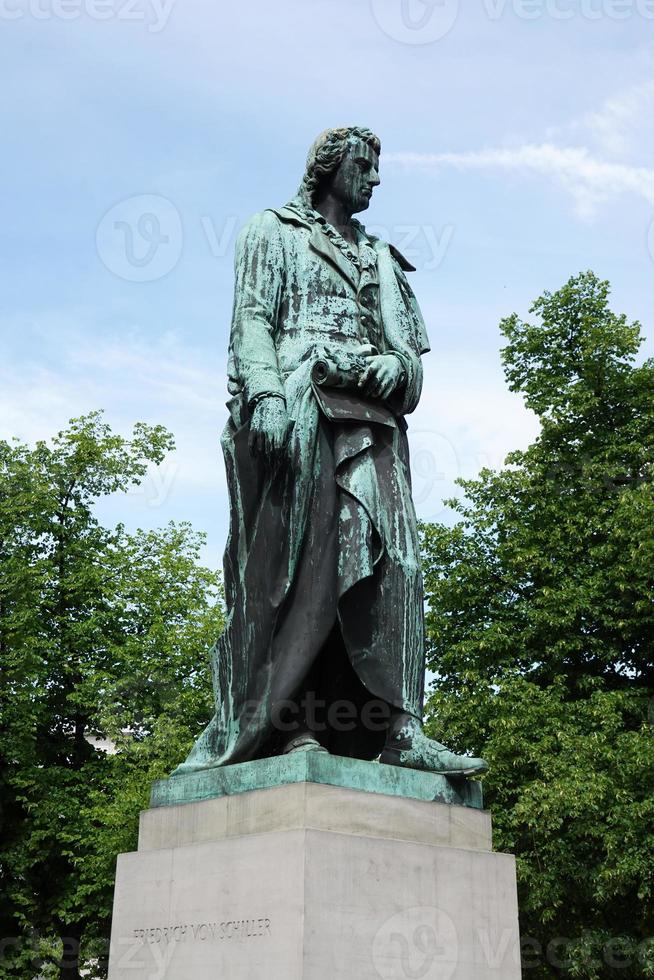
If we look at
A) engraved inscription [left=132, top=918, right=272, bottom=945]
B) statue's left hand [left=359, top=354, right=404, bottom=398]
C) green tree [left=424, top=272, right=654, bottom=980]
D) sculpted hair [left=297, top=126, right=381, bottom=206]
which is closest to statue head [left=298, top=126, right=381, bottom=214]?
sculpted hair [left=297, top=126, right=381, bottom=206]

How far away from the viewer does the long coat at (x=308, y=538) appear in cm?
613

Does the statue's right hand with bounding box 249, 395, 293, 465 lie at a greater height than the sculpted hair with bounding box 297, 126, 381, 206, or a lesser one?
lesser

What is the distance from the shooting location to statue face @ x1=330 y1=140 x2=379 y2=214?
23.5 feet

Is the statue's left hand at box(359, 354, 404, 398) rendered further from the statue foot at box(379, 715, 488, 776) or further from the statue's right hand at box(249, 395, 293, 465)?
the statue foot at box(379, 715, 488, 776)

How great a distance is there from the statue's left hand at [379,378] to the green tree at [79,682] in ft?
60.1

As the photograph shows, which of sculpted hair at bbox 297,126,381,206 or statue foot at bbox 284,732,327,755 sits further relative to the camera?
sculpted hair at bbox 297,126,381,206

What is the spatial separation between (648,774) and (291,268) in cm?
1569

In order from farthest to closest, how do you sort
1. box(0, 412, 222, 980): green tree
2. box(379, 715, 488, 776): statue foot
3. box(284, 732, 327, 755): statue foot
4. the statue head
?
box(0, 412, 222, 980): green tree, the statue head, box(379, 715, 488, 776): statue foot, box(284, 732, 327, 755): statue foot

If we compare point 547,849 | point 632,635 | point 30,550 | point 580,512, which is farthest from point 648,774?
point 30,550

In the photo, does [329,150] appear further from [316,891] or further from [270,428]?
[316,891]

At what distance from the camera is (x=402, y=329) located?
6961mm

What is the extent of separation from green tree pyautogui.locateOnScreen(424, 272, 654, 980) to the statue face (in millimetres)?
14473

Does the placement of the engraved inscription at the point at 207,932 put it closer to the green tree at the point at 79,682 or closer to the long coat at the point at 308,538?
the long coat at the point at 308,538

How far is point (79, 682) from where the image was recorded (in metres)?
28.7
